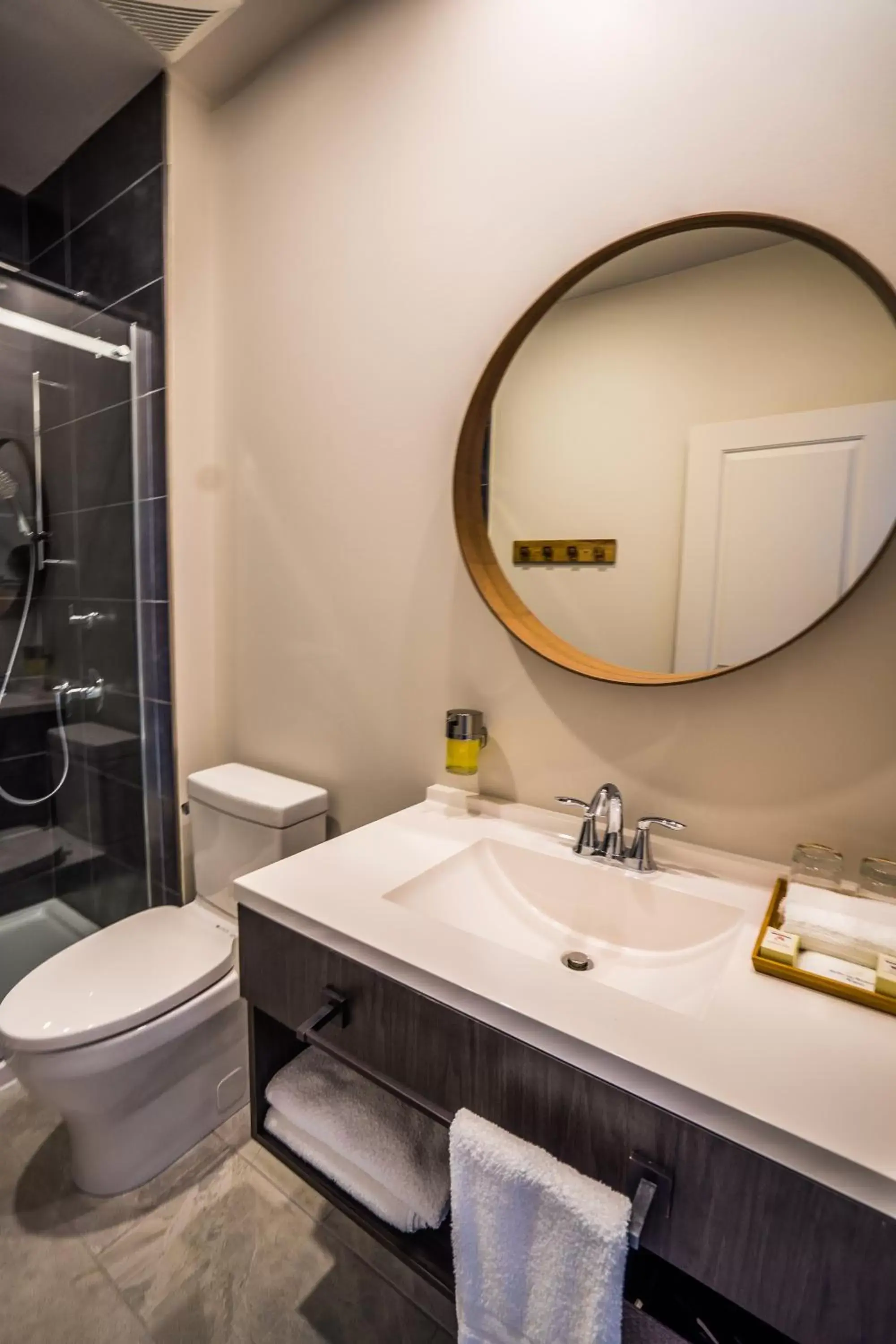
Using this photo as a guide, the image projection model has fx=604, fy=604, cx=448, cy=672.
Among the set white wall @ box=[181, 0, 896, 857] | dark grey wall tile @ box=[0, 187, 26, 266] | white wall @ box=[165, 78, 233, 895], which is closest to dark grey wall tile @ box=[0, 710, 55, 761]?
white wall @ box=[165, 78, 233, 895]

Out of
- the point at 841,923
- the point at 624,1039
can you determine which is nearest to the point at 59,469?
the point at 624,1039

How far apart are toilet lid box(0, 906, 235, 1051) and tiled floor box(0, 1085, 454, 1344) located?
0.43 meters

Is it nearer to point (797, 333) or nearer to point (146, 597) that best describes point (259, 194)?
point (146, 597)

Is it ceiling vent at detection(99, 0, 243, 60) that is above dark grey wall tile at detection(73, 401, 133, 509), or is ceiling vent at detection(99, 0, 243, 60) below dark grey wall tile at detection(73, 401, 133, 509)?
above

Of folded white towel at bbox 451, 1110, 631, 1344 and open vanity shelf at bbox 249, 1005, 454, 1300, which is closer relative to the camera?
folded white towel at bbox 451, 1110, 631, 1344

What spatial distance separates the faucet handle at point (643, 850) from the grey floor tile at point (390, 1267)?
1.96ft

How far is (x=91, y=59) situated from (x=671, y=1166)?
252 centimetres

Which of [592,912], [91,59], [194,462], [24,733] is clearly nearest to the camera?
[592,912]

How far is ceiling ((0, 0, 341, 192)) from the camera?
1.39 meters

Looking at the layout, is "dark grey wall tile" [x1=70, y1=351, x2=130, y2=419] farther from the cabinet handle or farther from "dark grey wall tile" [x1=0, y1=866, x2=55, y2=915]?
the cabinet handle

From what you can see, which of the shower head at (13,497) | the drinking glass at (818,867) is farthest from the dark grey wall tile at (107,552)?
the drinking glass at (818,867)

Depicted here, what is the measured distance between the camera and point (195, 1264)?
3.77 feet

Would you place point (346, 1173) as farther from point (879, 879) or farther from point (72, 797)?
point (72, 797)

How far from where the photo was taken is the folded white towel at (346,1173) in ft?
2.51
